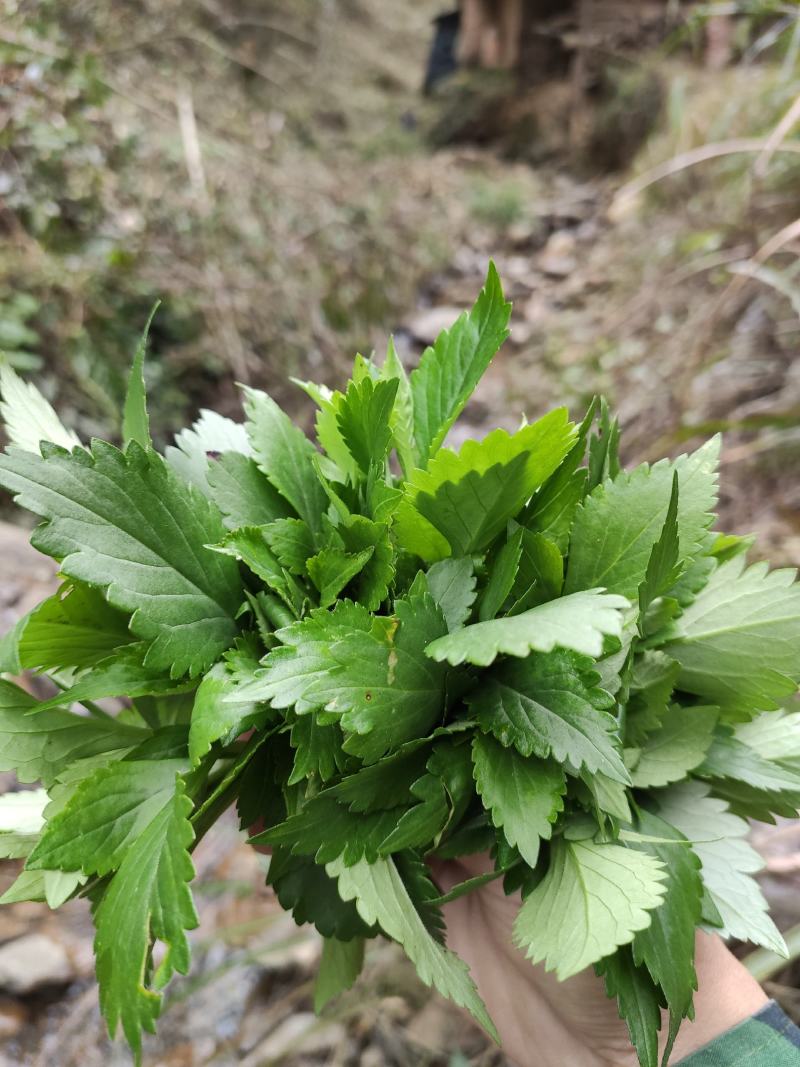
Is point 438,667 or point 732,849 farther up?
point 438,667

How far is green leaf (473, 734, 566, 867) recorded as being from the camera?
50 cm

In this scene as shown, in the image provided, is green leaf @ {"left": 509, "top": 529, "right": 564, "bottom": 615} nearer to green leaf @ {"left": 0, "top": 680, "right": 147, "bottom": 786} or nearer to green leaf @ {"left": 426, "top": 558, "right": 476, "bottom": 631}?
green leaf @ {"left": 426, "top": 558, "right": 476, "bottom": 631}

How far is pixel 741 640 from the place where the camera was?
621mm

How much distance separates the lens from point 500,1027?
831mm

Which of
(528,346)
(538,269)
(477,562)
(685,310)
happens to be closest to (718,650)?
(477,562)

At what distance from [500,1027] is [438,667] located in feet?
1.93

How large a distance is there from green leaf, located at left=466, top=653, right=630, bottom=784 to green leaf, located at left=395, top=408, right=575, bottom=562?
117mm

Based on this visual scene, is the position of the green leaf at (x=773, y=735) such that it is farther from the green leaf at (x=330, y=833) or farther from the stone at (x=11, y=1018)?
the stone at (x=11, y=1018)

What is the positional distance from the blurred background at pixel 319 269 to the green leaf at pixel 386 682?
807mm

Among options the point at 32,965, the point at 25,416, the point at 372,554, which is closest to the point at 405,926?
the point at 372,554

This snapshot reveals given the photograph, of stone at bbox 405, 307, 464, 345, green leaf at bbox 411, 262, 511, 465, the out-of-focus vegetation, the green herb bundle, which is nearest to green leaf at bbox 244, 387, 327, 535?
the green herb bundle

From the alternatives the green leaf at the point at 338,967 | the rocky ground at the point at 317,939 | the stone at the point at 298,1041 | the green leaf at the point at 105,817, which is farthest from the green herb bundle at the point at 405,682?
the stone at the point at 298,1041

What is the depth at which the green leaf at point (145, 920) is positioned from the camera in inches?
17.9

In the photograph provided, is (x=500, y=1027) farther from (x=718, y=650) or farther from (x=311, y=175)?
(x=311, y=175)
